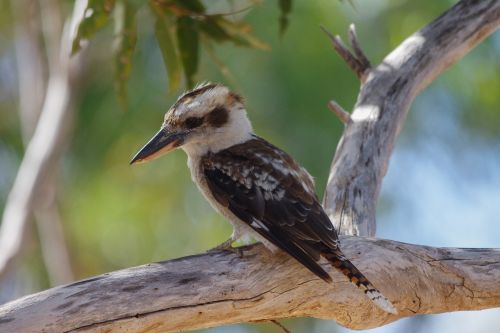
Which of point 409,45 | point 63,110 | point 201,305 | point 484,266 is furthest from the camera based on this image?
point 63,110

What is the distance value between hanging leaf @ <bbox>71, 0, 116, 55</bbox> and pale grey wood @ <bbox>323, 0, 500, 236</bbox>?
1020 millimetres

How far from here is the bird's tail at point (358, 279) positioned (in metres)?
2.64

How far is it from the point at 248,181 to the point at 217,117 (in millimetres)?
334

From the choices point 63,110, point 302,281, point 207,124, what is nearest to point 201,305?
point 302,281

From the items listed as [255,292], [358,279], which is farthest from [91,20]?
[358,279]

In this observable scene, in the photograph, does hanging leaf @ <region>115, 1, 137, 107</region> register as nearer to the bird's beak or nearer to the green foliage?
the green foliage

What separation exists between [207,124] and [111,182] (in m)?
3.22

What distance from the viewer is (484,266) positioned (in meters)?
2.82

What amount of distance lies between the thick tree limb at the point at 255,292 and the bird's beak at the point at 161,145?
0.54 m


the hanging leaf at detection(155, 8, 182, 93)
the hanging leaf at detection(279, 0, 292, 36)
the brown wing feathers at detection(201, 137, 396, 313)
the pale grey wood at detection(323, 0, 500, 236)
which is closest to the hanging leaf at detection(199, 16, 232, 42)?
the hanging leaf at detection(155, 8, 182, 93)

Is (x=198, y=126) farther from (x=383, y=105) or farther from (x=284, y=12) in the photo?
(x=284, y=12)

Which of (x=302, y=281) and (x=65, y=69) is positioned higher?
(x=65, y=69)

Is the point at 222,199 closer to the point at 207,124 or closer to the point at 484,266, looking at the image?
the point at 207,124

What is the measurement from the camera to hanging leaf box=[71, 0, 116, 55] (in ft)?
12.1
